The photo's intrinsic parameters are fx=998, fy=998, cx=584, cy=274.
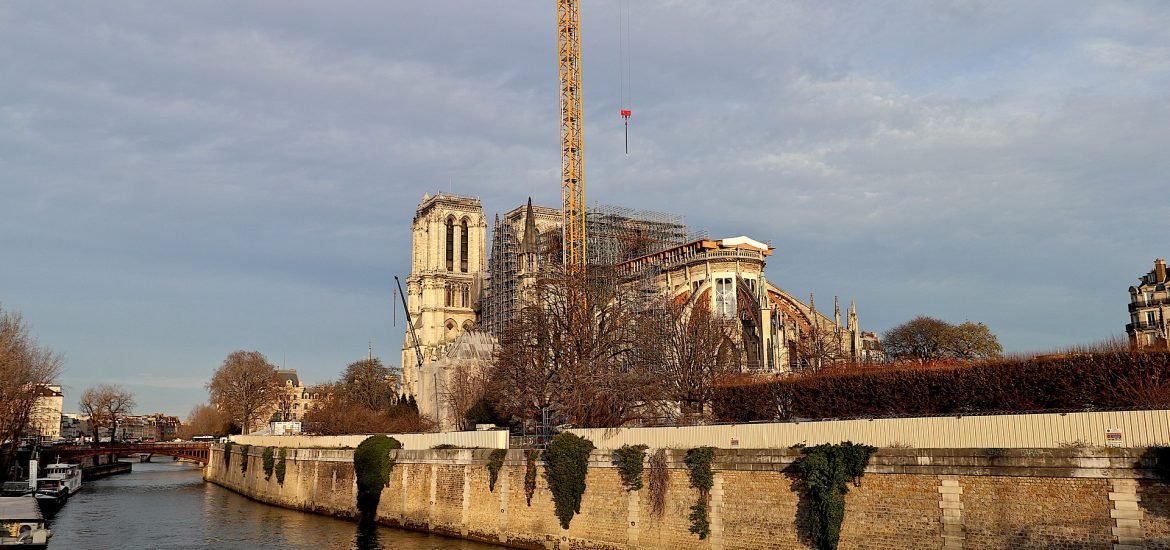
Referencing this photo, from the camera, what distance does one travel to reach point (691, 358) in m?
41.2

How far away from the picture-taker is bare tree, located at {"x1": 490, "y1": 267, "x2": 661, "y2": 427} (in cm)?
3391

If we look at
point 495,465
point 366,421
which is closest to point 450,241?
point 366,421

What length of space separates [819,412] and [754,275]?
4364 cm

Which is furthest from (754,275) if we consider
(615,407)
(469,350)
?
(615,407)

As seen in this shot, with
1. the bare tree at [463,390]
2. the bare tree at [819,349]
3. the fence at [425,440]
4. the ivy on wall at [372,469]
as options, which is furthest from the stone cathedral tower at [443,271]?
the ivy on wall at [372,469]

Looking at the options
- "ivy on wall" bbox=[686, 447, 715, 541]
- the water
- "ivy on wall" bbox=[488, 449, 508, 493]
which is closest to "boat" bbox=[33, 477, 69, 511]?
the water

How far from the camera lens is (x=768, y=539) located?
21.0 m

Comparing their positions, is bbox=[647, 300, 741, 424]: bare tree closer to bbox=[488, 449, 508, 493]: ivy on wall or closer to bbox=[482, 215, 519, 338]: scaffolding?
bbox=[488, 449, 508, 493]: ivy on wall

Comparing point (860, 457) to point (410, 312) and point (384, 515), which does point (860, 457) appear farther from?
point (410, 312)

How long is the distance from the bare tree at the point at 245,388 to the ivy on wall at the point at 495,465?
2229 inches

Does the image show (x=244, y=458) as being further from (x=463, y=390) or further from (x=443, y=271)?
(x=443, y=271)

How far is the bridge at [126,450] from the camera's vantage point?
72.8 m

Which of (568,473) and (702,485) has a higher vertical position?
(568,473)

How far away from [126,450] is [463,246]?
124 feet
